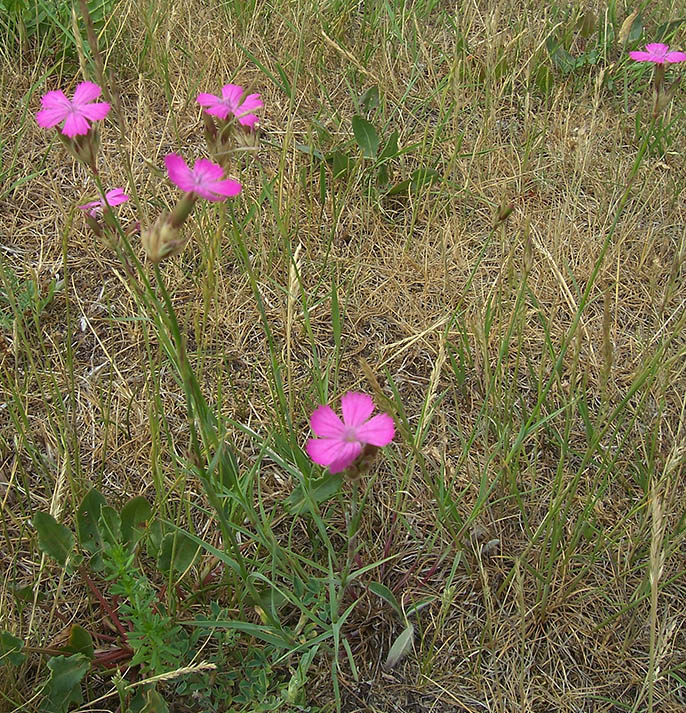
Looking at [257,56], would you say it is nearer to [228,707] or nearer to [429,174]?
[429,174]

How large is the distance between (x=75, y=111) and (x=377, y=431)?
67 cm

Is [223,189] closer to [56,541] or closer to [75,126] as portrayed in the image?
[75,126]

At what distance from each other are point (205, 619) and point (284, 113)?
1.55 m

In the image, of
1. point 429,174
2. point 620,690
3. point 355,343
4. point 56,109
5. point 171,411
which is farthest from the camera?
point 429,174

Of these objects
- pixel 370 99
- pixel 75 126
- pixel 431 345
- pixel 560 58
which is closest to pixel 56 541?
pixel 75 126

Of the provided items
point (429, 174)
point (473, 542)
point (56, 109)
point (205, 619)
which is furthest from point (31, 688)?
point (429, 174)

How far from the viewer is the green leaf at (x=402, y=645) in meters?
1.27

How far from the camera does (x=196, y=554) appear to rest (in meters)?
Answer: 1.23

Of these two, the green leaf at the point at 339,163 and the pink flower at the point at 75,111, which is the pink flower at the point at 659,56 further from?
the pink flower at the point at 75,111

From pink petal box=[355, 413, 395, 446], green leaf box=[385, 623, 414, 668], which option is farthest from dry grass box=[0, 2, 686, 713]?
pink petal box=[355, 413, 395, 446]

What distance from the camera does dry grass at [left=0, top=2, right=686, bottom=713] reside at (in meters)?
1.31

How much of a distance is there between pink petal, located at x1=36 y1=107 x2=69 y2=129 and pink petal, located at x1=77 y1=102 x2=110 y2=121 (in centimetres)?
4

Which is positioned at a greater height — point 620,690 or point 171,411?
point 171,411

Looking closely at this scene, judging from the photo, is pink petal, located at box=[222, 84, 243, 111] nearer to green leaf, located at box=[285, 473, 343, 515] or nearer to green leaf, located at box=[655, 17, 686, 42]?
green leaf, located at box=[285, 473, 343, 515]
